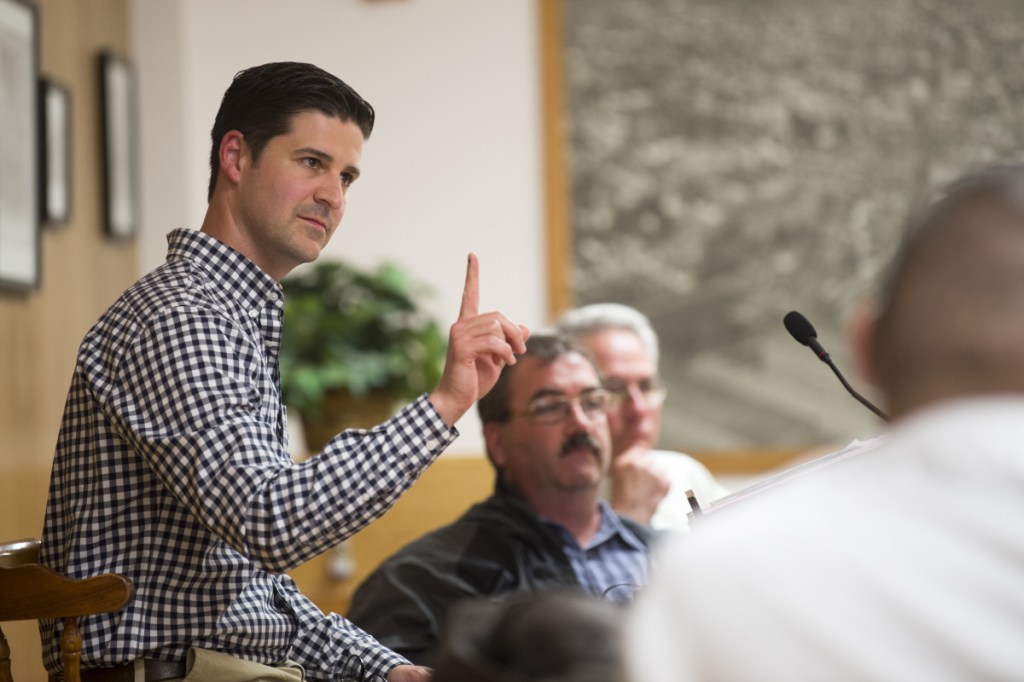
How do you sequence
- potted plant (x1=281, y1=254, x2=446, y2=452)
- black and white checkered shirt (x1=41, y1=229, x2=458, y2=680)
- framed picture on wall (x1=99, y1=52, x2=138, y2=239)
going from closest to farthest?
1. black and white checkered shirt (x1=41, y1=229, x2=458, y2=680)
2. potted plant (x1=281, y1=254, x2=446, y2=452)
3. framed picture on wall (x1=99, y1=52, x2=138, y2=239)

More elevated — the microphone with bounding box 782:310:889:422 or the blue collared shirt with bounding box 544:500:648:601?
the microphone with bounding box 782:310:889:422

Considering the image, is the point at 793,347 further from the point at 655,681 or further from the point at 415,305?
the point at 655,681

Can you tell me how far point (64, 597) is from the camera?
1472 mm

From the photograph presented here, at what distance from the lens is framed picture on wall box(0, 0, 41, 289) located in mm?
3123

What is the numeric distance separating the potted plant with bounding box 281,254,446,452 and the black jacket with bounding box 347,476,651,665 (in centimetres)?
88

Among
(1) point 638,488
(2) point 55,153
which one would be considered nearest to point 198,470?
(1) point 638,488

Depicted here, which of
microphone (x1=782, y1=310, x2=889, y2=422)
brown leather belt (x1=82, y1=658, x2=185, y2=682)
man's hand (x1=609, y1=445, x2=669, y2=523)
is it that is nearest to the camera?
Result: brown leather belt (x1=82, y1=658, x2=185, y2=682)

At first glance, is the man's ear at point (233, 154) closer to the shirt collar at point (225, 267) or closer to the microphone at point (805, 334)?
the shirt collar at point (225, 267)

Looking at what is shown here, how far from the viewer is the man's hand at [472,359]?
1.54 m

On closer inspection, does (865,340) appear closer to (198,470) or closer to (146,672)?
(198,470)

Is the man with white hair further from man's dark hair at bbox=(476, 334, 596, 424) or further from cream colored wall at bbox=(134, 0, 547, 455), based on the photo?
cream colored wall at bbox=(134, 0, 547, 455)

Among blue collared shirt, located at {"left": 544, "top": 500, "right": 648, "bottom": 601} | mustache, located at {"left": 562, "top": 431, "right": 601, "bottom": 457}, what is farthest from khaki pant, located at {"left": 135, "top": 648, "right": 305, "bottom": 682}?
mustache, located at {"left": 562, "top": 431, "right": 601, "bottom": 457}

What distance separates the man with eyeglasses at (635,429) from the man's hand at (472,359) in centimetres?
138

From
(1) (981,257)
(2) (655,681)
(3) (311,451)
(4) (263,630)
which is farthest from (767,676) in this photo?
(3) (311,451)
